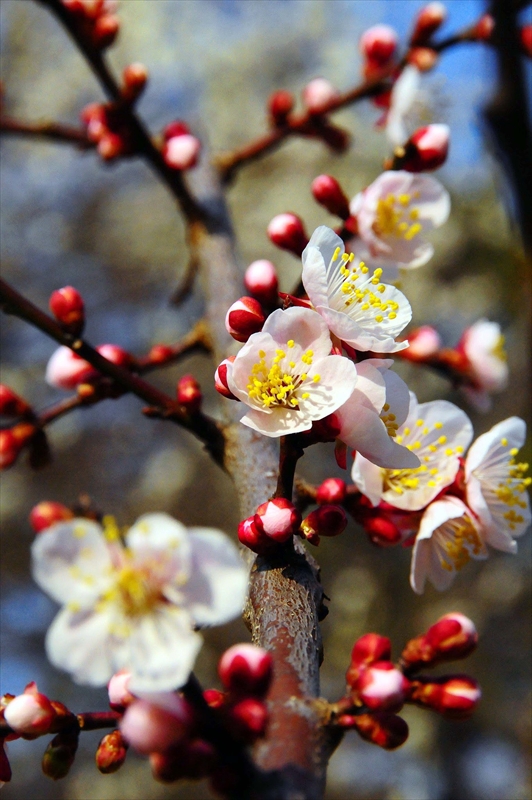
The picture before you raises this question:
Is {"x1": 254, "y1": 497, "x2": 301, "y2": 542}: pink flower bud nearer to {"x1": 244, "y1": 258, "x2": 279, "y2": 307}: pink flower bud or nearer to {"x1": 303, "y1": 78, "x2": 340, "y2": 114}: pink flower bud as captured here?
{"x1": 244, "y1": 258, "x2": 279, "y2": 307}: pink flower bud

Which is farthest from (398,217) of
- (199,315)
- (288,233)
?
(199,315)

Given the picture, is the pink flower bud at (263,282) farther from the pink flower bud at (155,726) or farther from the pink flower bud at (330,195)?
the pink flower bud at (155,726)

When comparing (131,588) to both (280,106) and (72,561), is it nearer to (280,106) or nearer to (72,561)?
(72,561)

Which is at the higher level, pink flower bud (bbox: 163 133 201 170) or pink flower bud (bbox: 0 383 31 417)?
pink flower bud (bbox: 163 133 201 170)

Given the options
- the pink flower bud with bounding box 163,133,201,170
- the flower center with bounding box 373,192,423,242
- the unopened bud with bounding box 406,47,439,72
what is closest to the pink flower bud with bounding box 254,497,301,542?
the flower center with bounding box 373,192,423,242

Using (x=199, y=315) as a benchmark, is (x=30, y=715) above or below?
above

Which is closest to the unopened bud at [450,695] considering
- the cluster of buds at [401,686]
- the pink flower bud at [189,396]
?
the cluster of buds at [401,686]

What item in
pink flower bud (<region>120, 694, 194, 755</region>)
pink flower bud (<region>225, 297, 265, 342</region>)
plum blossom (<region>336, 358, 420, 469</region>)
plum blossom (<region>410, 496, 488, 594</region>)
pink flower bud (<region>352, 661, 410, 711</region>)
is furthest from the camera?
plum blossom (<region>410, 496, 488, 594</region>)
